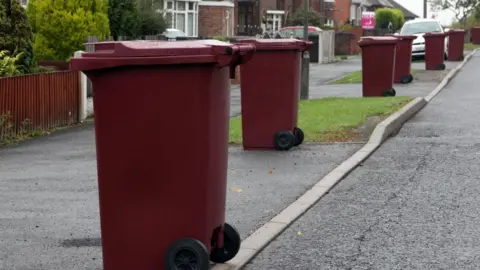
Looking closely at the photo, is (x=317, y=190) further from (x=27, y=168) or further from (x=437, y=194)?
(x=27, y=168)

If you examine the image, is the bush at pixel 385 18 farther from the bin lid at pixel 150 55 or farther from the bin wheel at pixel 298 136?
the bin lid at pixel 150 55

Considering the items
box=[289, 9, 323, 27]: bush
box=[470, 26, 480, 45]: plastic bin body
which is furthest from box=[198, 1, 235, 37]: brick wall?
box=[470, 26, 480, 45]: plastic bin body

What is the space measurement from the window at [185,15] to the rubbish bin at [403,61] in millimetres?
24198

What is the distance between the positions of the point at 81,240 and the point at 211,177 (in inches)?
70.6

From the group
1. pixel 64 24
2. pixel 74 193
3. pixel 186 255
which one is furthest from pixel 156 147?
pixel 64 24

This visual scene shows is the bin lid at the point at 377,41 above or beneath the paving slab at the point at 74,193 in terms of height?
above

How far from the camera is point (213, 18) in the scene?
5550 cm

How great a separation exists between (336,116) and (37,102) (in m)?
4.43

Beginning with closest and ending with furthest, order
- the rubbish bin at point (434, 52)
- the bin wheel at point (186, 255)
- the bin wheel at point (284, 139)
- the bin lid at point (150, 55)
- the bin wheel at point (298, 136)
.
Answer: the bin lid at point (150, 55)
the bin wheel at point (186, 255)
the bin wheel at point (284, 139)
the bin wheel at point (298, 136)
the rubbish bin at point (434, 52)

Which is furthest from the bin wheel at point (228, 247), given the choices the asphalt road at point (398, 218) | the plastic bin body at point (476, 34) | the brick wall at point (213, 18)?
A: the plastic bin body at point (476, 34)

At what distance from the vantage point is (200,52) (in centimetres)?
586

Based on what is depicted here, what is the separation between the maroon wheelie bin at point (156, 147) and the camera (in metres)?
5.77

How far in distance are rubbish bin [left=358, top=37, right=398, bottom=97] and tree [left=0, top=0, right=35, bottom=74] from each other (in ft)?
20.8

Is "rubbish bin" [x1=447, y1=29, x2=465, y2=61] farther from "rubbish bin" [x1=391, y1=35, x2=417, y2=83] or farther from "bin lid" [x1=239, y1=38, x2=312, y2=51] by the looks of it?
"bin lid" [x1=239, y1=38, x2=312, y2=51]
